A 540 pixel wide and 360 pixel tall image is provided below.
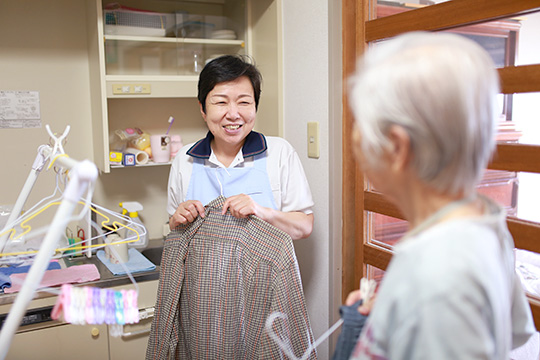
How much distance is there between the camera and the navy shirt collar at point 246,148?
1754 mm

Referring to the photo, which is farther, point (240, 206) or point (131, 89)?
point (131, 89)

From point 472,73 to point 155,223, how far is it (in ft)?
7.25

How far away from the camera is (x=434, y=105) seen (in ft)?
1.81

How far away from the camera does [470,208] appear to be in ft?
2.04

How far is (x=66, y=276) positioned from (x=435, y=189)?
67.6 inches

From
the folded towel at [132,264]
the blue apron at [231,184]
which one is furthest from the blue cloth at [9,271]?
the blue apron at [231,184]

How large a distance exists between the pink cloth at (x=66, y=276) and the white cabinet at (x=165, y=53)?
1.44 ft

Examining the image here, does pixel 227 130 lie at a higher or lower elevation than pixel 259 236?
higher

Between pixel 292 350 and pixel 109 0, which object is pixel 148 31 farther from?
pixel 292 350

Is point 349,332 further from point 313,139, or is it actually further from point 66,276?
point 66,276

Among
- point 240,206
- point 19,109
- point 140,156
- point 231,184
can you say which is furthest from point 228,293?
point 19,109

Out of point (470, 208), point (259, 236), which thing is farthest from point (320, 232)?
point (470, 208)

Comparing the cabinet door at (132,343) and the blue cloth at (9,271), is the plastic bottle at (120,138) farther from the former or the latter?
the cabinet door at (132,343)

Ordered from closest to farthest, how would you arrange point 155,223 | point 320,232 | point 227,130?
point 227,130 → point 320,232 → point 155,223
